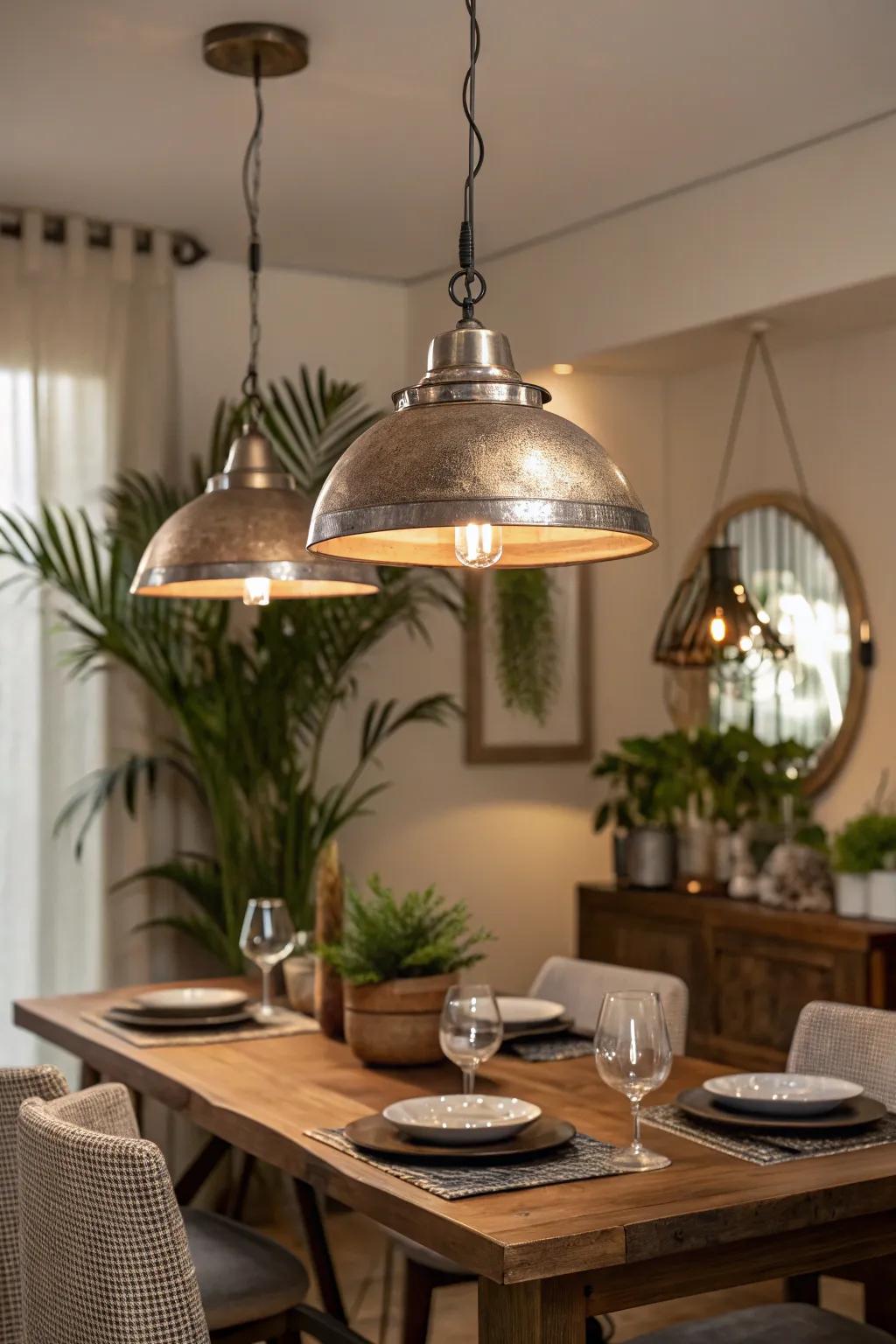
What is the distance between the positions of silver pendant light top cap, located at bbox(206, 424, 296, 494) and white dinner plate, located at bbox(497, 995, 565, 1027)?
100 cm

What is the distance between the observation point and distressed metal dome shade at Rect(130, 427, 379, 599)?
2.64m

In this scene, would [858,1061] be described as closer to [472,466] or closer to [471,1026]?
[471,1026]

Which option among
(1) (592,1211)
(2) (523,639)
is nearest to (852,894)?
(2) (523,639)

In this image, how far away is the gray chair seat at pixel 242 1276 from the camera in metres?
2.53

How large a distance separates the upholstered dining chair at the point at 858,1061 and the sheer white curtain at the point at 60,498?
2217 millimetres

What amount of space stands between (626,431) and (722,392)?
0.34 metres

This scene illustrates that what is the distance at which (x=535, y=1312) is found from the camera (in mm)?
1844

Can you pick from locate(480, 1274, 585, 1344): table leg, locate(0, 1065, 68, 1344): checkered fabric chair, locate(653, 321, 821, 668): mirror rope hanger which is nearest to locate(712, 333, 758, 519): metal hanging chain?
locate(653, 321, 821, 668): mirror rope hanger

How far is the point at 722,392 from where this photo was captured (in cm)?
490

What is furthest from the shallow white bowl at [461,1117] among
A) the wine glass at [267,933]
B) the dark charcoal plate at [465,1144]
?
the wine glass at [267,933]

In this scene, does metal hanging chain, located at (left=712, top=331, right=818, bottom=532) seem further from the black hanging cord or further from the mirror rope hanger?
the black hanging cord

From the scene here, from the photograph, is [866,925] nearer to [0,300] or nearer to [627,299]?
[627,299]

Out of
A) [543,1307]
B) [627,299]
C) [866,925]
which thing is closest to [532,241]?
[627,299]

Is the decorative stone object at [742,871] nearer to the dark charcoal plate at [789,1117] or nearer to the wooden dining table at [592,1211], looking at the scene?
the wooden dining table at [592,1211]
